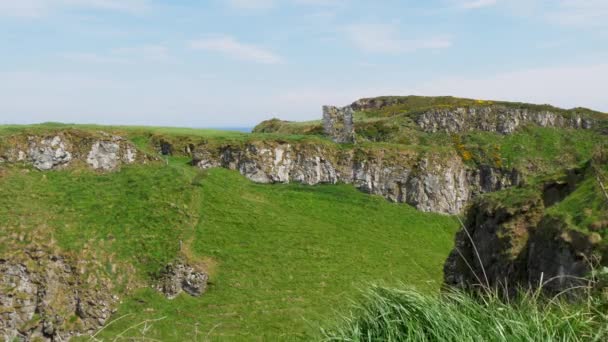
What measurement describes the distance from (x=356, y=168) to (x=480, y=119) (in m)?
39.3

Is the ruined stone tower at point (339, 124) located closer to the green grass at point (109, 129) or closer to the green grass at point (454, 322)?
the green grass at point (109, 129)

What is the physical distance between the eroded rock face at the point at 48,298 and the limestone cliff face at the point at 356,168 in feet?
83.2

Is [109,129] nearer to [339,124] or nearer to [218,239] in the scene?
[218,239]

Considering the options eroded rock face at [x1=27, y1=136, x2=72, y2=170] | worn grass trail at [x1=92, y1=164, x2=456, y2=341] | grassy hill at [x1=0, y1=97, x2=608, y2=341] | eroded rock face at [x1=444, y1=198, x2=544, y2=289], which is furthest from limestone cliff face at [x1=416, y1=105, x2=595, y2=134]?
eroded rock face at [x1=444, y1=198, x2=544, y2=289]

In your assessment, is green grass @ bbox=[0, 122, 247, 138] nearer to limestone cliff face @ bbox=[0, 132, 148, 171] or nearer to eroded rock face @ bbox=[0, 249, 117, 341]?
limestone cliff face @ bbox=[0, 132, 148, 171]

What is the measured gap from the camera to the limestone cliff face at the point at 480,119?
3656 inches

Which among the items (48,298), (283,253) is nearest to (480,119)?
(283,253)

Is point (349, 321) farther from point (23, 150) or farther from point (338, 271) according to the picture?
point (23, 150)

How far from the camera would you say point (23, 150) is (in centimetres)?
5256

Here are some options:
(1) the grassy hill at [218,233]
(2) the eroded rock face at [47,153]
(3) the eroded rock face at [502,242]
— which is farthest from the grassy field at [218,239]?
(3) the eroded rock face at [502,242]

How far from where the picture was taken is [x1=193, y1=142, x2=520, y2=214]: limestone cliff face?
63688mm

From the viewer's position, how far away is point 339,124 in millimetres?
73938

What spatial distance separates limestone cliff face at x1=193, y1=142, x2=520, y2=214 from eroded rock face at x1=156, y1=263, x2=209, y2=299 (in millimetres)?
21806

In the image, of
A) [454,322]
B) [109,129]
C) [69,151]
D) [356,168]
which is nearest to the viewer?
[454,322]
